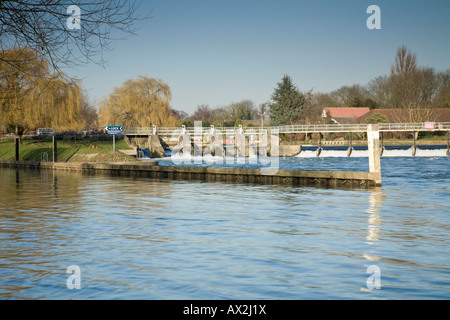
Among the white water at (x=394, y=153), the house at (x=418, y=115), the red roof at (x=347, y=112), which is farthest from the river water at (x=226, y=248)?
the red roof at (x=347, y=112)

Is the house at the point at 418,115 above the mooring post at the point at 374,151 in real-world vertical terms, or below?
above

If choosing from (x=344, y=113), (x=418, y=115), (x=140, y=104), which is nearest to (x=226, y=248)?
(x=140, y=104)

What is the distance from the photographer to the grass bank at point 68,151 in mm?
56375

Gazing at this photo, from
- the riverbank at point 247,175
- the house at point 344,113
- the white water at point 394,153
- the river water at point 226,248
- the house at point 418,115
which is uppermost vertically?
the house at point 344,113

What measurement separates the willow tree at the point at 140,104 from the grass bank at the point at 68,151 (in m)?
15.1

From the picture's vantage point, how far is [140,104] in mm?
86188

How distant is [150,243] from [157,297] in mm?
4546

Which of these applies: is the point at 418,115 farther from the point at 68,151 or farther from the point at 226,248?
A: the point at 226,248

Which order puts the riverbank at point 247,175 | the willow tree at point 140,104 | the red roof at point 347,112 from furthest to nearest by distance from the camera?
the red roof at point 347,112 < the willow tree at point 140,104 < the riverbank at point 247,175

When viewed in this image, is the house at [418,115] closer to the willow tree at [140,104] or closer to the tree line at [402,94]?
the tree line at [402,94]

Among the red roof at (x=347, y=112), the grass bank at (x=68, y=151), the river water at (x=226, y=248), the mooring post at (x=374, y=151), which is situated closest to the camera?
the river water at (x=226, y=248)

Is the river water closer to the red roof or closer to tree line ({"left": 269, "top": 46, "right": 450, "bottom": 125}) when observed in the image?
tree line ({"left": 269, "top": 46, "right": 450, "bottom": 125})

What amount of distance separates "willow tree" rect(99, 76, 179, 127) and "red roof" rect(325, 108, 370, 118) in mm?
49673
